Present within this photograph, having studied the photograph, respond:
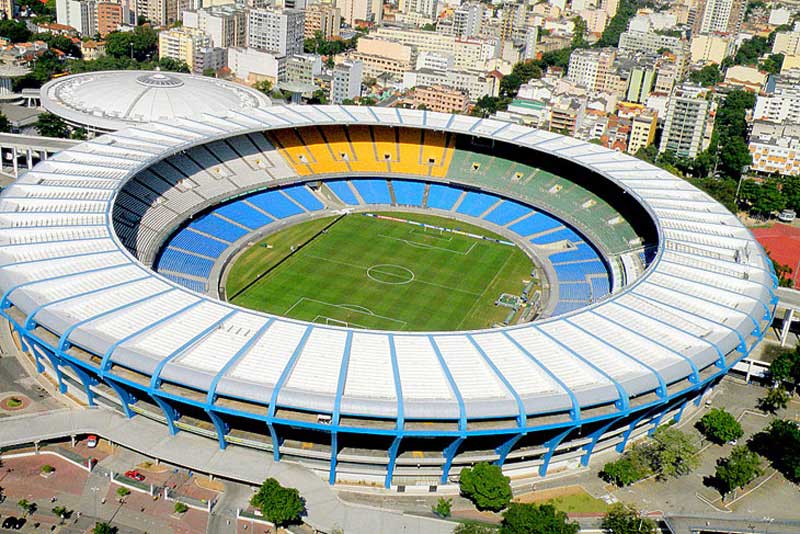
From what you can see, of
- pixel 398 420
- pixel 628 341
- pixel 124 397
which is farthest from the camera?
pixel 628 341

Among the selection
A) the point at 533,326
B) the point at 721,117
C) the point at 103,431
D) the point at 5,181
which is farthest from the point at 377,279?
the point at 721,117

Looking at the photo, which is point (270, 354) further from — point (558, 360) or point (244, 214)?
point (244, 214)

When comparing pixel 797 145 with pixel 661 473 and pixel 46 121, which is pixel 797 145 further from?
pixel 46 121

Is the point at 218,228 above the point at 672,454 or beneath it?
above

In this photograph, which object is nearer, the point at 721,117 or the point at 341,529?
the point at 341,529

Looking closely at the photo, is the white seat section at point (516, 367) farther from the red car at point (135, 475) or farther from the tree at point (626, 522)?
the red car at point (135, 475)

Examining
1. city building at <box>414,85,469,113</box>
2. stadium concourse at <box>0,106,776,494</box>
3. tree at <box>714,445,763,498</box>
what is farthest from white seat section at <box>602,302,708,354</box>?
city building at <box>414,85,469,113</box>

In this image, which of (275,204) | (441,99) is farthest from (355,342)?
(441,99)
